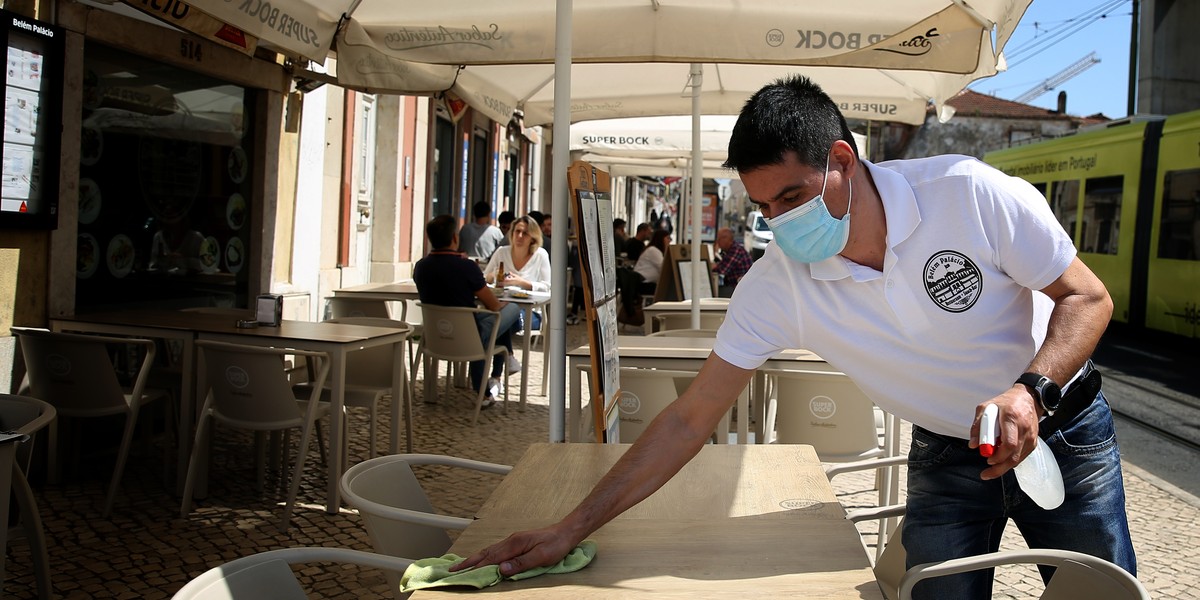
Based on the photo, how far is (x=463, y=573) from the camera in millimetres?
1881

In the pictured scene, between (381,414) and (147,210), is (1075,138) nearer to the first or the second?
(381,414)

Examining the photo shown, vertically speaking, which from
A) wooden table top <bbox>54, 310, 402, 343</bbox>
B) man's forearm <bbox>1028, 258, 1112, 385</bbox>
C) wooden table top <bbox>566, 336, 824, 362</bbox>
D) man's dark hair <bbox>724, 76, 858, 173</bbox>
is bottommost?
wooden table top <bbox>54, 310, 402, 343</bbox>

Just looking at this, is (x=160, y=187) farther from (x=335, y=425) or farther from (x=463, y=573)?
(x=463, y=573)

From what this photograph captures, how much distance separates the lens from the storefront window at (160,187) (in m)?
6.62

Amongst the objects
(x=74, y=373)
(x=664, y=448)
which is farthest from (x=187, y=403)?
(x=664, y=448)

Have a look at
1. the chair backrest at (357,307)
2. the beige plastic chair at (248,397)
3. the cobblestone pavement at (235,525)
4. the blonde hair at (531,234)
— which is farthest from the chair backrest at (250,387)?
the blonde hair at (531,234)

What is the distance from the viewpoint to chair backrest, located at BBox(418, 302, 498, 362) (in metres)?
8.12

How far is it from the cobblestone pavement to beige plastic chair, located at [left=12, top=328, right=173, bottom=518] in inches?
13.1

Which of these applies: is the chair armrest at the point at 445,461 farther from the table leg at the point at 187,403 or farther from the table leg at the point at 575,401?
the table leg at the point at 187,403

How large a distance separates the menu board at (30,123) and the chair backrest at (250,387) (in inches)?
57.6

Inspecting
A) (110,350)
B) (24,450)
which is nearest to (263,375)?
(24,450)

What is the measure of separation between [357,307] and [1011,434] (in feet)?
24.8

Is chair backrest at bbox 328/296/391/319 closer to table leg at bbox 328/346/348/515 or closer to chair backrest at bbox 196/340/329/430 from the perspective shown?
table leg at bbox 328/346/348/515

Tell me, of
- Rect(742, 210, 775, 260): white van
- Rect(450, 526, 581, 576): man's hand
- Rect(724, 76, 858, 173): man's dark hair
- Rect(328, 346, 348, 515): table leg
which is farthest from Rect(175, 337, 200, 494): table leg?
Rect(742, 210, 775, 260): white van
